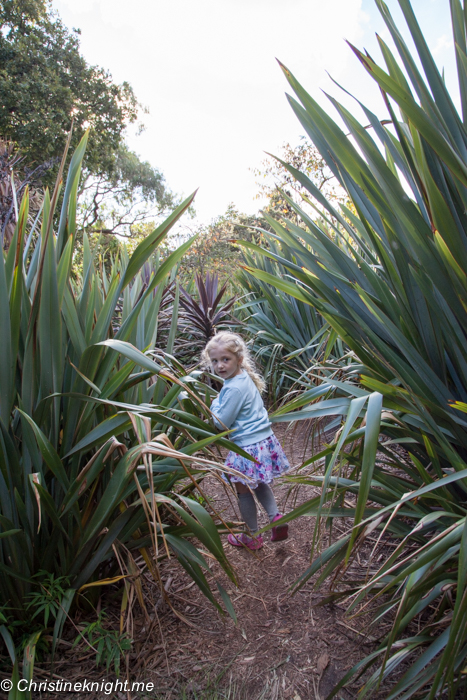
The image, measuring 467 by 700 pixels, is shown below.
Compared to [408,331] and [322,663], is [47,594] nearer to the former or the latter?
[322,663]

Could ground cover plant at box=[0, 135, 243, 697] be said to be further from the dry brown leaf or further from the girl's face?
the girl's face

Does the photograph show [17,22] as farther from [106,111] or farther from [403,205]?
[403,205]

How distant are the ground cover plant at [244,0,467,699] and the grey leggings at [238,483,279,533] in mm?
824

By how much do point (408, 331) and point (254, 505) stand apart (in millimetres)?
1310

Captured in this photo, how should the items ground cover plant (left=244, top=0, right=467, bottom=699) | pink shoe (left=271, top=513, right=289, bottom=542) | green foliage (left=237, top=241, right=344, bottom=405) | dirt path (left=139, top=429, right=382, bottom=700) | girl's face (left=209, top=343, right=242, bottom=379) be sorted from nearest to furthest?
ground cover plant (left=244, top=0, right=467, bottom=699)
dirt path (left=139, top=429, right=382, bottom=700)
pink shoe (left=271, top=513, right=289, bottom=542)
girl's face (left=209, top=343, right=242, bottom=379)
green foliage (left=237, top=241, right=344, bottom=405)

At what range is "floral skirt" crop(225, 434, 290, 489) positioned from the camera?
7.16 ft

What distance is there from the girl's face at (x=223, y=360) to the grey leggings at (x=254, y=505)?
2.09 ft

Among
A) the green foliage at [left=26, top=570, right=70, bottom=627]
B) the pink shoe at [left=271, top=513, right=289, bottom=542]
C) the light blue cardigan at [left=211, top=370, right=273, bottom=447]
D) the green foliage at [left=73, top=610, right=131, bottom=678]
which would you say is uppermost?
the light blue cardigan at [left=211, top=370, right=273, bottom=447]

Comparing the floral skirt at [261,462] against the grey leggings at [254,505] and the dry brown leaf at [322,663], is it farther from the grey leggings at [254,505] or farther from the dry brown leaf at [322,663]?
the dry brown leaf at [322,663]

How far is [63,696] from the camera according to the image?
48.6 inches

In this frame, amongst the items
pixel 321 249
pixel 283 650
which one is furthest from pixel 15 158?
pixel 283 650

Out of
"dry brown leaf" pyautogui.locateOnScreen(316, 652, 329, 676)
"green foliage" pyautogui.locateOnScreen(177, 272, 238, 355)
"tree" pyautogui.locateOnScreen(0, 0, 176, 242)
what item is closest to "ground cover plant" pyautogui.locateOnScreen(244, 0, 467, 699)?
"dry brown leaf" pyautogui.locateOnScreen(316, 652, 329, 676)

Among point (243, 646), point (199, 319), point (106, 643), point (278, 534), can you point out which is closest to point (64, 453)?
point (106, 643)

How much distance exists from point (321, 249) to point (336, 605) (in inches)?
52.8
